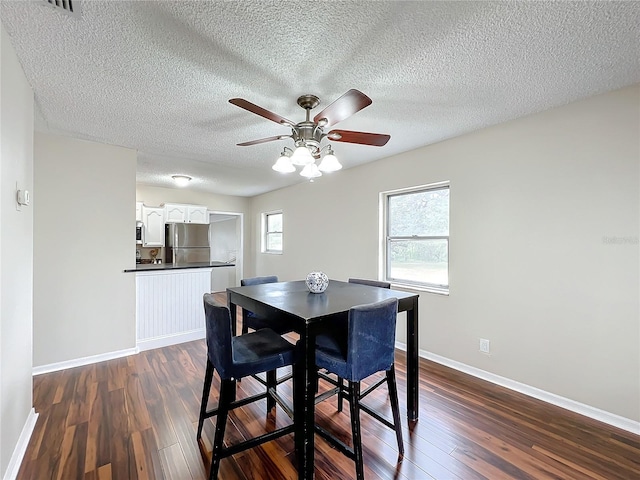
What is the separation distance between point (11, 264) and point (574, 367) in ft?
12.3

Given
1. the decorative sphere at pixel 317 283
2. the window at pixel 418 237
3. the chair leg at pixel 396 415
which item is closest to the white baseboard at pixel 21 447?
the decorative sphere at pixel 317 283

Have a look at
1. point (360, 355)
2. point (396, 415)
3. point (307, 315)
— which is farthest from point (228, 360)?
point (396, 415)

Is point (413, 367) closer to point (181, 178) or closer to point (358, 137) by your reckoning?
point (358, 137)

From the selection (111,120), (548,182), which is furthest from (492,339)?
(111,120)

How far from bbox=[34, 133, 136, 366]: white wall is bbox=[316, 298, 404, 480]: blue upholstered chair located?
2.70 meters

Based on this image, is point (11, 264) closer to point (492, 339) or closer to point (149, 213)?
point (492, 339)

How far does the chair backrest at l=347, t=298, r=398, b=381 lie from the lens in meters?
1.58

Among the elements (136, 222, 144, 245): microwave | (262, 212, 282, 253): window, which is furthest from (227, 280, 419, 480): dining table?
(136, 222, 144, 245): microwave

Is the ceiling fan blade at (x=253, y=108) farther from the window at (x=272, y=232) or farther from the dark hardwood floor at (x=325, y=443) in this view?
the window at (x=272, y=232)

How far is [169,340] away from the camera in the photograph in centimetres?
364

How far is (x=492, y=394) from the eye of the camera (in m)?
2.47

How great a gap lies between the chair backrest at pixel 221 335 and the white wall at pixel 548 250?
92.3 inches

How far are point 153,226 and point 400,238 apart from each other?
4.59 m

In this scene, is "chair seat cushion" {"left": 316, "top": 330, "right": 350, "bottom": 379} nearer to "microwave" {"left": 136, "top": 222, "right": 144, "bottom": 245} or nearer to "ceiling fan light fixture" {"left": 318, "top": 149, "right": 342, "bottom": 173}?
"ceiling fan light fixture" {"left": 318, "top": 149, "right": 342, "bottom": 173}
